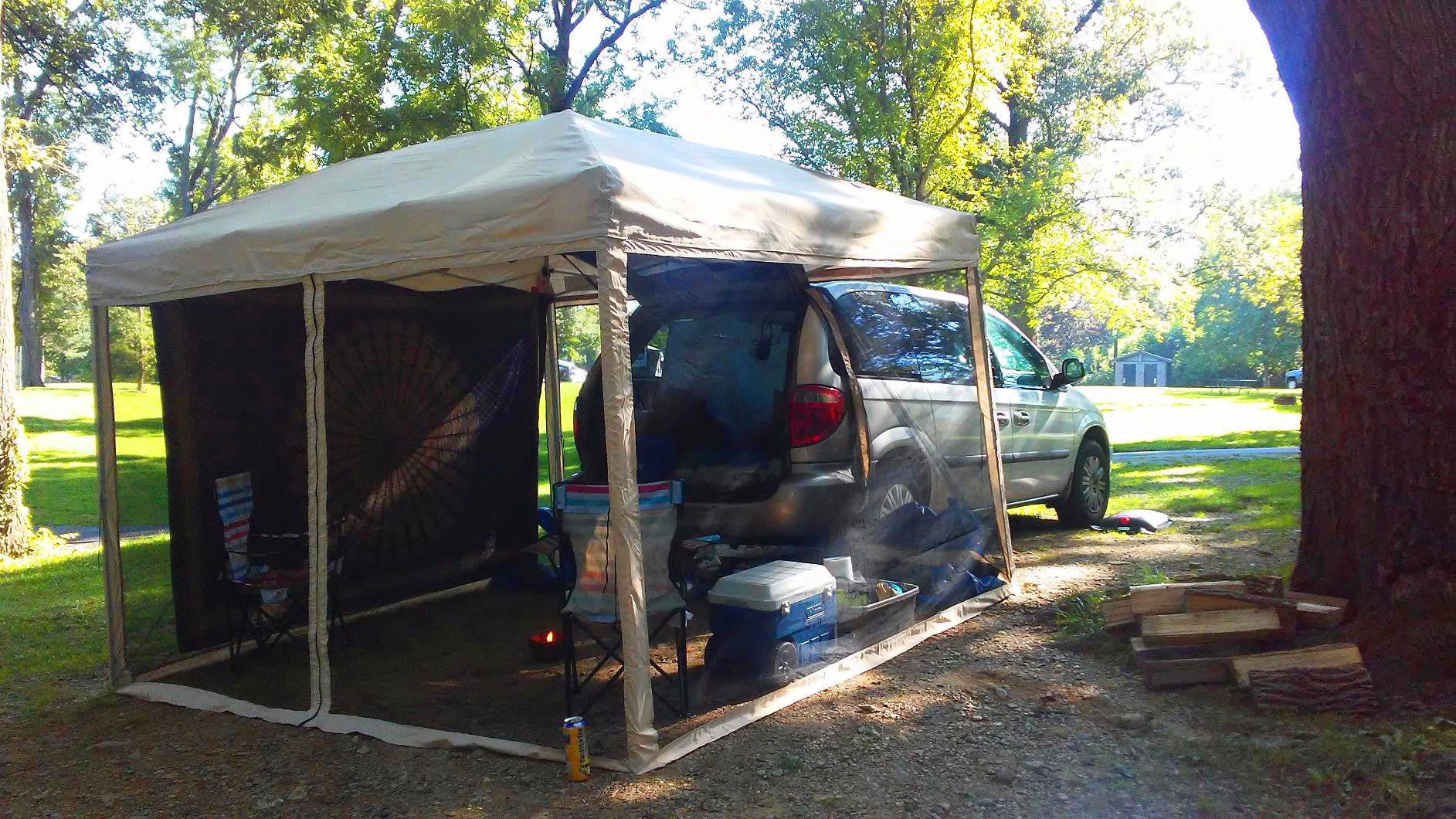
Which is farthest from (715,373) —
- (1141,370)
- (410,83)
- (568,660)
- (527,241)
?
(1141,370)

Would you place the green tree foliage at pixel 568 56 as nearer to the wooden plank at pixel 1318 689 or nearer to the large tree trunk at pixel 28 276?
the wooden plank at pixel 1318 689

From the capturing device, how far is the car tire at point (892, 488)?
5098 millimetres

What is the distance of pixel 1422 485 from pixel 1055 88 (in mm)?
19688

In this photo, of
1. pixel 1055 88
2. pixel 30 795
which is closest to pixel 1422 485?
pixel 30 795

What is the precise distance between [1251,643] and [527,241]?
339cm

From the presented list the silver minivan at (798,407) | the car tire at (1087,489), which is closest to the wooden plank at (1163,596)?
the silver minivan at (798,407)

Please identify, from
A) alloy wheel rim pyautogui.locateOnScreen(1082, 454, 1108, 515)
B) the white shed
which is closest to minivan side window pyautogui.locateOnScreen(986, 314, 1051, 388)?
alloy wheel rim pyautogui.locateOnScreen(1082, 454, 1108, 515)

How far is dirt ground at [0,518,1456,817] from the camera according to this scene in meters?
3.23

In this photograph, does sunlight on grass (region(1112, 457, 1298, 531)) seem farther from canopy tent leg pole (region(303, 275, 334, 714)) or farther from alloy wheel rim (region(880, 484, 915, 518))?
canopy tent leg pole (region(303, 275, 334, 714))

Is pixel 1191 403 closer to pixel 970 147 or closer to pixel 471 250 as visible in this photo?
pixel 970 147

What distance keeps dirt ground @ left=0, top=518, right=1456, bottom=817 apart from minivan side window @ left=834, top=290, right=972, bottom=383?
1.67 metres

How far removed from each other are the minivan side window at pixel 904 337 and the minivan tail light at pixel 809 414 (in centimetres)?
35

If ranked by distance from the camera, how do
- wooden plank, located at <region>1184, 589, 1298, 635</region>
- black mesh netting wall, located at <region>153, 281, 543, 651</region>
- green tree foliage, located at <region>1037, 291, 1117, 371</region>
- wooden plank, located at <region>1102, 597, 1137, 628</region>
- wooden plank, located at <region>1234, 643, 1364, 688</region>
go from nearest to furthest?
wooden plank, located at <region>1234, 643, 1364, 688</region>
wooden plank, located at <region>1184, 589, 1298, 635</region>
wooden plank, located at <region>1102, 597, 1137, 628</region>
black mesh netting wall, located at <region>153, 281, 543, 651</region>
green tree foliage, located at <region>1037, 291, 1117, 371</region>

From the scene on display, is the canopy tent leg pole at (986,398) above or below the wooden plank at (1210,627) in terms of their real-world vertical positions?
above
